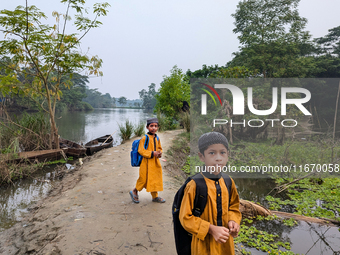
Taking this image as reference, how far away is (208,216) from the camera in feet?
5.12

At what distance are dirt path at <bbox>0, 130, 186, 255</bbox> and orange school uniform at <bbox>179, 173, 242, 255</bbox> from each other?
1267 mm

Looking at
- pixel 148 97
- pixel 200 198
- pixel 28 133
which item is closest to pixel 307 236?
pixel 200 198

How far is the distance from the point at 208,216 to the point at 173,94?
49.6 ft

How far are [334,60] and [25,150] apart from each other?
76.6 ft

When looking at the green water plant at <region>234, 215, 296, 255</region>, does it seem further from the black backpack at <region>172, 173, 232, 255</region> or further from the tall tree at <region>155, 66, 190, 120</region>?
the tall tree at <region>155, 66, 190, 120</region>

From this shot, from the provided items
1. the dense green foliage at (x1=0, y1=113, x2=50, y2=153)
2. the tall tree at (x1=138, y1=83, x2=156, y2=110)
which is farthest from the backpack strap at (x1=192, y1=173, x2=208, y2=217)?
the tall tree at (x1=138, y1=83, x2=156, y2=110)

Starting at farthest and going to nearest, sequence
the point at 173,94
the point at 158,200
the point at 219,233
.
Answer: the point at 173,94
the point at 158,200
the point at 219,233

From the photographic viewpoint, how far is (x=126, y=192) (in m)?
4.49

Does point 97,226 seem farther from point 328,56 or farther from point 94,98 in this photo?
point 94,98

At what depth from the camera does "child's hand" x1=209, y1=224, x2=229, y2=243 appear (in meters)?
1.41

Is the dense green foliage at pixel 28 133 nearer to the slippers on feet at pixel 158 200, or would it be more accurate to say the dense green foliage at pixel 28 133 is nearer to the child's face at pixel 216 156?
the slippers on feet at pixel 158 200

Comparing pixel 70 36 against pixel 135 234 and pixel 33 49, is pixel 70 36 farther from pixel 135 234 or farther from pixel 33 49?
pixel 135 234

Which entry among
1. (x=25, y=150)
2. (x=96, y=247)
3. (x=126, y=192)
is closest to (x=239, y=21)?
(x=25, y=150)

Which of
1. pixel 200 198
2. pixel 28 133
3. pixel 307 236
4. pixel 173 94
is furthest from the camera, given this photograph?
pixel 173 94
